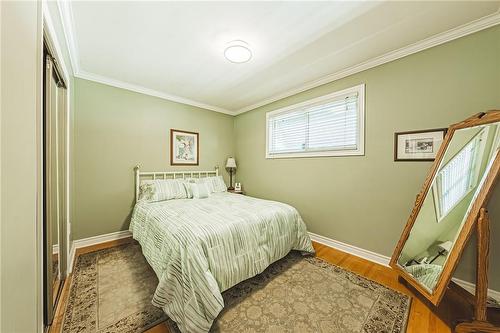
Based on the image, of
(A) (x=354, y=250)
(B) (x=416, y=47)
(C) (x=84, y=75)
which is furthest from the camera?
(C) (x=84, y=75)

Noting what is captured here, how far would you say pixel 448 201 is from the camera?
1586 millimetres

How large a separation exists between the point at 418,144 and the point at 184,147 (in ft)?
11.4

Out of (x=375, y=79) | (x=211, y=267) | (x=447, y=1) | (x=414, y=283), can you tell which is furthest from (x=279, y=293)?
(x=447, y=1)

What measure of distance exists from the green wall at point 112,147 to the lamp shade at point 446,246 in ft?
11.8

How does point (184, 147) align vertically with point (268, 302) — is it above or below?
above

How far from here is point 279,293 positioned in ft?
5.55

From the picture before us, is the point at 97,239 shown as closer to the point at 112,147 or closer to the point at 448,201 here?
the point at 112,147

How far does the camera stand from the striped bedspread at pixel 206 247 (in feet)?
4.33

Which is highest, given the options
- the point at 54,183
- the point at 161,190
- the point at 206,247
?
the point at 54,183

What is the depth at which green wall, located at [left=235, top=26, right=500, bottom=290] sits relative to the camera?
166 centimetres

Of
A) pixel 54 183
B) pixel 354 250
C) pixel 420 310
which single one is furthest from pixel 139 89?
pixel 420 310

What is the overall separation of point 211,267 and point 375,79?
9.08 feet

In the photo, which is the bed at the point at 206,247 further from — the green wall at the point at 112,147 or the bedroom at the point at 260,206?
the green wall at the point at 112,147

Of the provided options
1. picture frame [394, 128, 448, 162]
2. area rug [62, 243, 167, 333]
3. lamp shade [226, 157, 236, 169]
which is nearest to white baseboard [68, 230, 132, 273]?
area rug [62, 243, 167, 333]
